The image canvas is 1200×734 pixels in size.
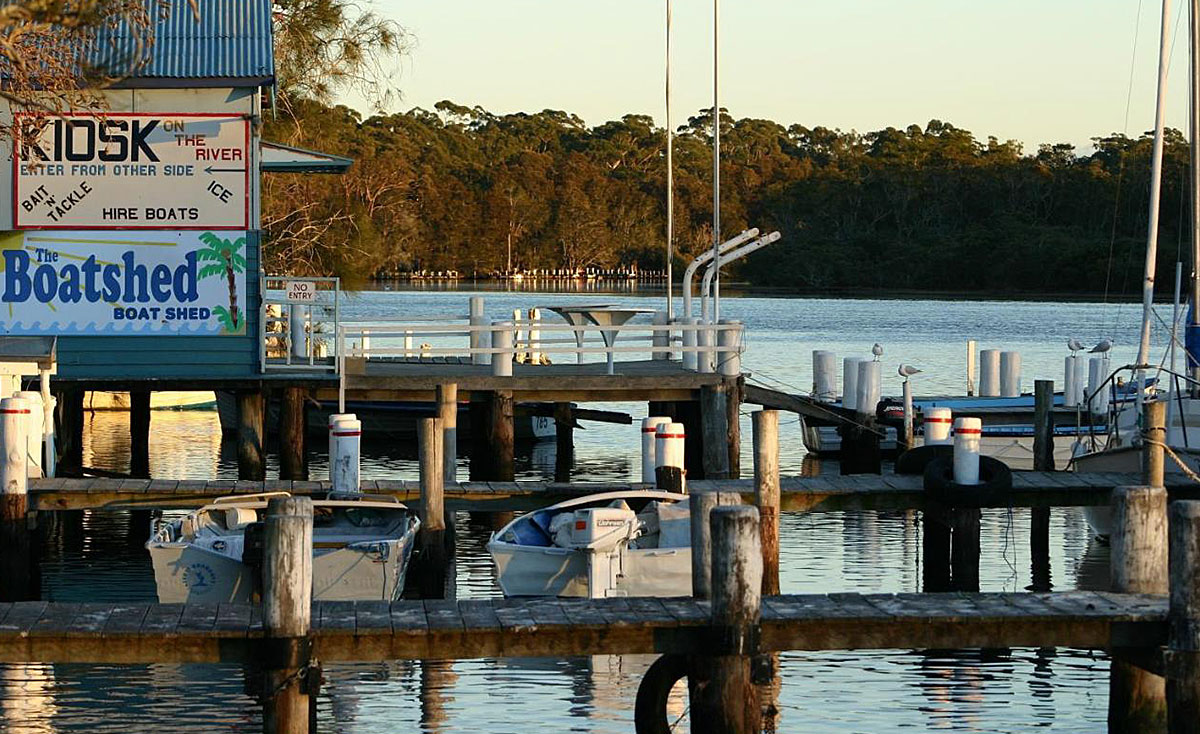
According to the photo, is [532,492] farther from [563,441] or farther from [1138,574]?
[563,441]

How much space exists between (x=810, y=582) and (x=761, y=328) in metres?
63.6

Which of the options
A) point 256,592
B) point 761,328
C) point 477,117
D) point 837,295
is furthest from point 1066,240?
point 256,592

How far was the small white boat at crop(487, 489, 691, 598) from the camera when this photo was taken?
54.3 feet

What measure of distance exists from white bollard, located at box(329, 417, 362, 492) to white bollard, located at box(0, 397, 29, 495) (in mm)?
2949

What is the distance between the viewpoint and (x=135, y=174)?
75.7 ft

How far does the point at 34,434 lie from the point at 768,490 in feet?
23.6

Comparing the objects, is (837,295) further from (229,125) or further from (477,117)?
(229,125)

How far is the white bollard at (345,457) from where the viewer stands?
1906 cm

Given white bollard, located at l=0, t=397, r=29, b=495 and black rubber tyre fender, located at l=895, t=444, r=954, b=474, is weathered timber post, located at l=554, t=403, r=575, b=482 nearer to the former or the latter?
black rubber tyre fender, located at l=895, t=444, r=954, b=474

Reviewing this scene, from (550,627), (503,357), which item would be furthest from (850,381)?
(550,627)

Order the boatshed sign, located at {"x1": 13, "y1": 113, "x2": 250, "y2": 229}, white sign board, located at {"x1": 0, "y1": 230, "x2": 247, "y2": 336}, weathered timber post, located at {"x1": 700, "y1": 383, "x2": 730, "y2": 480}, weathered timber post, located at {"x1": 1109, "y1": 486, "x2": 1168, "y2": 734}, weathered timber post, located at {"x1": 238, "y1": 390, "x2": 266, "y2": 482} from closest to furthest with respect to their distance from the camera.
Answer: weathered timber post, located at {"x1": 1109, "y1": 486, "x2": 1168, "y2": 734} → the boatshed sign, located at {"x1": 13, "y1": 113, "x2": 250, "y2": 229} → white sign board, located at {"x1": 0, "y1": 230, "x2": 247, "y2": 336} → weathered timber post, located at {"x1": 700, "y1": 383, "x2": 730, "y2": 480} → weathered timber post, located at {"x1": 238, "y1": 390, "x2": 266, "y2": 482}

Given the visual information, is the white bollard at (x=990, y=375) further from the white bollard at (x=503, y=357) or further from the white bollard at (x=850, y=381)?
the white bollard at (x=503, y=357)

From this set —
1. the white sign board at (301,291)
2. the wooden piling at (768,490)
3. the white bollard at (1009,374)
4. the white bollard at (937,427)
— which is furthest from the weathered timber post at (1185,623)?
the white bollard at (1009,374)

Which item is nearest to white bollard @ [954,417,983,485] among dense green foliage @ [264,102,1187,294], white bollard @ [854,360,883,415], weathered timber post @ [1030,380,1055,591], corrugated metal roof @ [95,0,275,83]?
weathered timber post @ [1030,380,1055,591]
